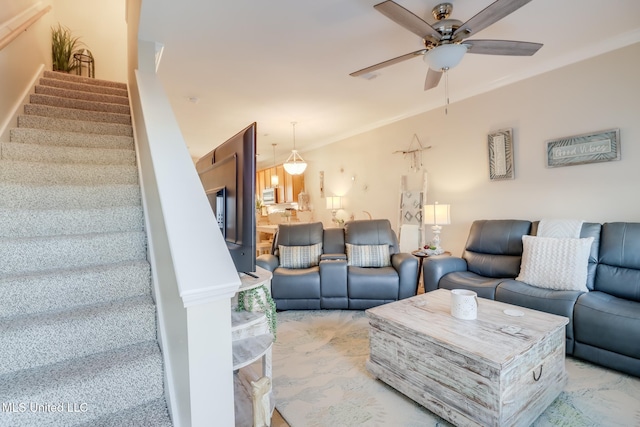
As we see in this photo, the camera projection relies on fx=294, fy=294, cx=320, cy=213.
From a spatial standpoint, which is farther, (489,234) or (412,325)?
(489,234)

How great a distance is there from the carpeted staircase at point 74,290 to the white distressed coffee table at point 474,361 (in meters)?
1.29

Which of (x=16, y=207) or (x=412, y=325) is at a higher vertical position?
(x=16, y=207)

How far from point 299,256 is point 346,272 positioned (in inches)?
26.4

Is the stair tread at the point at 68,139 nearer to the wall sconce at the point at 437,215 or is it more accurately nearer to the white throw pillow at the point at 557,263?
the wall sconce at the point at 437,215

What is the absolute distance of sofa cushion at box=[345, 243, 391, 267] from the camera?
3.56 metres

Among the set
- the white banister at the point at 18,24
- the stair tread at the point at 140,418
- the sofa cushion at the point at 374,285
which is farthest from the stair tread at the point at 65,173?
the sofa cushion at the point at 374,285

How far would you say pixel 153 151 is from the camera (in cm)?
122

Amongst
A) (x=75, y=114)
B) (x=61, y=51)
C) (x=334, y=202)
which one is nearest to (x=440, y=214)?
(x=334, y=202)

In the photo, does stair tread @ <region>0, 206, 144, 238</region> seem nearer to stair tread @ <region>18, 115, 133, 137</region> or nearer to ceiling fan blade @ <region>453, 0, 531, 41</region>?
stair tread @ <region>18, 115, 133, 137</region>

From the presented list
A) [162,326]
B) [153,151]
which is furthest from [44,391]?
[153,151]

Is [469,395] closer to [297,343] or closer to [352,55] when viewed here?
[297,343]

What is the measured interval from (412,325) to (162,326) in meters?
1.34

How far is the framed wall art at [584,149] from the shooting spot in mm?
2598

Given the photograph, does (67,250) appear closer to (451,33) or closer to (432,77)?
(451,33)
